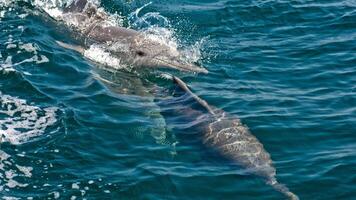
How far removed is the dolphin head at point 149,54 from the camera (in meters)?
16.5

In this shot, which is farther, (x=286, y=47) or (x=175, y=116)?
(x=286, y=47)

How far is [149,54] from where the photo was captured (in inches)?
664

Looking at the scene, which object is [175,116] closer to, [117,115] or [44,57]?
[117,115]

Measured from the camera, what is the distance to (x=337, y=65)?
16.2 meters

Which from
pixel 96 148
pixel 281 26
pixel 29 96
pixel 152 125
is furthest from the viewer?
pixel 281 26

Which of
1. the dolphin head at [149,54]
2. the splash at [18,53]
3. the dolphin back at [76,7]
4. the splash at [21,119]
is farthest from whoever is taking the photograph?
the dolphin back at [76,7]

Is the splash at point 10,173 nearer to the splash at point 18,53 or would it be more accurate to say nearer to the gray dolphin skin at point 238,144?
the gray dolphin skin at point 238,144

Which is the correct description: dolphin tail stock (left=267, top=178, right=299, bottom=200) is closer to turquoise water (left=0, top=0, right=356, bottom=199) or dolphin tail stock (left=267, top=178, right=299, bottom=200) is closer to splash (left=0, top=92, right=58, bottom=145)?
turquoise water (left=0, top=0, right=356, bottom=199)

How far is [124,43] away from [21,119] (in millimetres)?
4688

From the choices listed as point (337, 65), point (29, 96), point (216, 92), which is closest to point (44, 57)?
point (29, 96)

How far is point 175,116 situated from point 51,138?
2.65 metres

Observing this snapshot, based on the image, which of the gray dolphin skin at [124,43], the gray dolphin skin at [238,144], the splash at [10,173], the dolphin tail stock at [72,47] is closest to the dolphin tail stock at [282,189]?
the gray dolphin skin at [238,144]

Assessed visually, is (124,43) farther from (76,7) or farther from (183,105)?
(183,105)

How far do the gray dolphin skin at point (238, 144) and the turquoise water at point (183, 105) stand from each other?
0.19 metres
